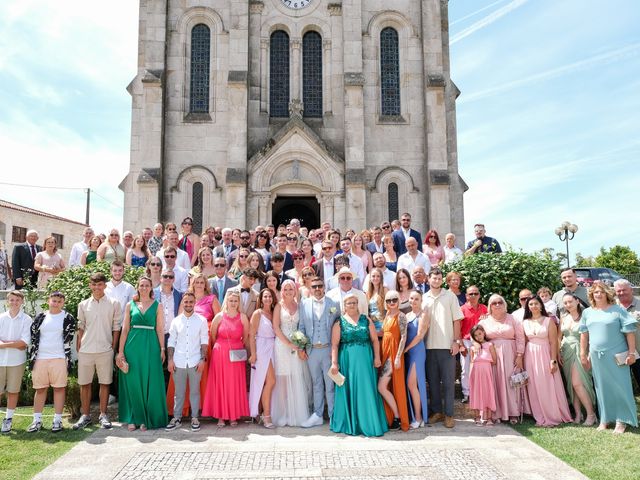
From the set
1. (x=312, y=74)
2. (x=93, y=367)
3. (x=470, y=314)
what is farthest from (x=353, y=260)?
(x=312, y=74)

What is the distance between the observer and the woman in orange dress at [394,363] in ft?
27.4

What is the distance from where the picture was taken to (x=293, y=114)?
20.3m

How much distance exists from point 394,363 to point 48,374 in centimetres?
533

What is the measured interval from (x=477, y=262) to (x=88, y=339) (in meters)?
7.11

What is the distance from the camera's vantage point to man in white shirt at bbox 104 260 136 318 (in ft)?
30.0

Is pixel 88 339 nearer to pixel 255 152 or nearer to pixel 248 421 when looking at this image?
pixel 248 421

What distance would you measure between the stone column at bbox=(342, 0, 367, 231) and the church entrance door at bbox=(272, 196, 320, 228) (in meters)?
2.72

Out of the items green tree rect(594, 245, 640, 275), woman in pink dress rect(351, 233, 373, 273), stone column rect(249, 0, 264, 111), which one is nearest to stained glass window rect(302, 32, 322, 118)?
stone column rect(249, 0, 264, 111)

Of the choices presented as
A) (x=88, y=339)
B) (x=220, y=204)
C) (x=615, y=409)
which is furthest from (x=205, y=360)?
(x=220, y=204)

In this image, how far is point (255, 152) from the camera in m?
20.6

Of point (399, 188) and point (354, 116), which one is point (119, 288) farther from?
point (399, 188)

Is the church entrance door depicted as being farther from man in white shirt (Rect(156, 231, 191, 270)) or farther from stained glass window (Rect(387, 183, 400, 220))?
man in white shirt (Rect(156, 231, 191, 270))

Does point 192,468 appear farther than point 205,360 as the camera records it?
No

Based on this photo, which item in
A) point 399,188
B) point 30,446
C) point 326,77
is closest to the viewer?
point 30,446
